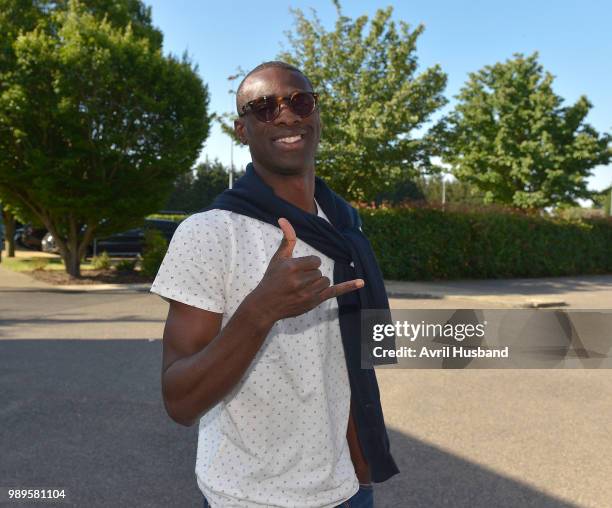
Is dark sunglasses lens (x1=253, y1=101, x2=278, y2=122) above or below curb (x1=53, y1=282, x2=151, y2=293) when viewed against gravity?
above

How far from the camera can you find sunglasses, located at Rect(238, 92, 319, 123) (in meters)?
1.82

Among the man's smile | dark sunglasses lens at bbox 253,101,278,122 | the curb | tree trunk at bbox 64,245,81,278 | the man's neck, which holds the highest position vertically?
dark sunglasses lens at bbox 253,101,278,122

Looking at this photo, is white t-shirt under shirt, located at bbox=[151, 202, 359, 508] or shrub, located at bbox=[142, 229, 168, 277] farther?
shrub, located at bbox=[142, 229, 168, 277]

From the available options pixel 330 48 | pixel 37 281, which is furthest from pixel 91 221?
pixel 330 48

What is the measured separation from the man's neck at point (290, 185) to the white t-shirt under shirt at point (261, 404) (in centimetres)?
18

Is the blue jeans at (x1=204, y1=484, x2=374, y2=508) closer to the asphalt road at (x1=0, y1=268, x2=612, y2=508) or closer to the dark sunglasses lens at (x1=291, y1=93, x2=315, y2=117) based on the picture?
the dark sunglasses lens at (x1=291, y1=93, x2=315, y2=117)

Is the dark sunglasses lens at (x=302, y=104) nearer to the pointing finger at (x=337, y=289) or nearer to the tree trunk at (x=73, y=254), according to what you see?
the pointing finger at (x=337, y=289)

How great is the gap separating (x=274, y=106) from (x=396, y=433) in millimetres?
4102

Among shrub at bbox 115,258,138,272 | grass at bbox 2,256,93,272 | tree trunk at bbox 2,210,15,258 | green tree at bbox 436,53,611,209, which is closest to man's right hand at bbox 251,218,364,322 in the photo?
shrub at bbox 115,258,138,272

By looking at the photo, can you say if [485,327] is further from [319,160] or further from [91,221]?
[319,160]

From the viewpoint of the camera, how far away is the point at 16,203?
1884cm

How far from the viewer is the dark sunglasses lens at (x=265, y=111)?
1.82 metres

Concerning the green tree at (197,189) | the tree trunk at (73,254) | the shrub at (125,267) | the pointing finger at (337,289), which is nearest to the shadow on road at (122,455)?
the pointing finger at (337,289)

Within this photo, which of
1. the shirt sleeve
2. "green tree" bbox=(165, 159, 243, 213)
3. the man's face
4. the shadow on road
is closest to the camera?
the shirt sleeve
